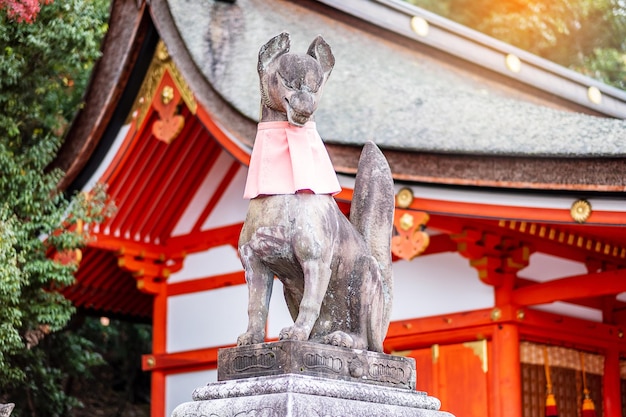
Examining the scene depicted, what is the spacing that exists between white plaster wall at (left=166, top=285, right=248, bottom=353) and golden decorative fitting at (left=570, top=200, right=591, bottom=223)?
367 cm

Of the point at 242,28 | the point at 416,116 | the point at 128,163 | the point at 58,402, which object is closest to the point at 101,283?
the point at 58,402

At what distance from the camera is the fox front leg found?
4.09m

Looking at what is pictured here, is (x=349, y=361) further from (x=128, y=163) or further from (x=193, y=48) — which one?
(x=128, y=163)

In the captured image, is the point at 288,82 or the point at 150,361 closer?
the point at 288,82

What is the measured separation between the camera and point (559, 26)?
17500mm

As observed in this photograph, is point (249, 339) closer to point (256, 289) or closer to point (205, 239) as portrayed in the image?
point (256, 289)

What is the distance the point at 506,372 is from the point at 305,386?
447cm

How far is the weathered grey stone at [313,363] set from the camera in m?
3.82

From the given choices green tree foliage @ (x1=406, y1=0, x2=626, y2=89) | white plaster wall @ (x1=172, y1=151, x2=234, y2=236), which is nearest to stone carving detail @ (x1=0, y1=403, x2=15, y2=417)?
white plaster wall @ (x1=172, y1=151, x2=234, y2=236)

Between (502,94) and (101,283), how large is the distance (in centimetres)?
453

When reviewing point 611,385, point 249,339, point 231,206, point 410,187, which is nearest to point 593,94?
point 611,385

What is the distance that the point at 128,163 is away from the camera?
9.43m

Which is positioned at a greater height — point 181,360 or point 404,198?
point 404,198

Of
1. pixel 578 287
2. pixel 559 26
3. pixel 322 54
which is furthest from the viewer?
pixel 559 26
